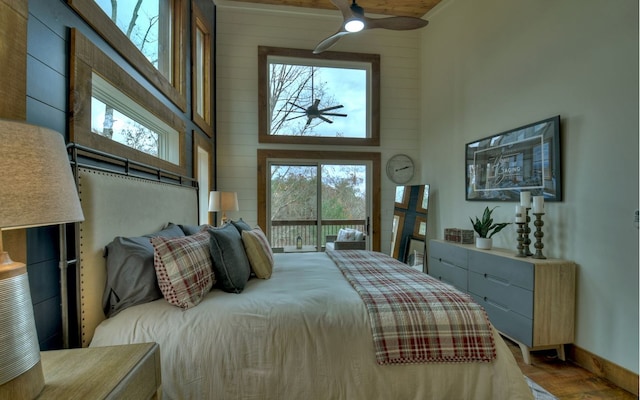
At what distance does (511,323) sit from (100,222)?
2994 mm

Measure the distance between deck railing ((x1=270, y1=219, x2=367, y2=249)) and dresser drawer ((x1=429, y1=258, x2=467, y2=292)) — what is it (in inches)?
58.0

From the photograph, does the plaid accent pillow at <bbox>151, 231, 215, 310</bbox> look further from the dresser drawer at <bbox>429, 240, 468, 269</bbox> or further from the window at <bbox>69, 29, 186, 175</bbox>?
the dresser drawer at <bbox>429, 240, 468, 269</bbox>

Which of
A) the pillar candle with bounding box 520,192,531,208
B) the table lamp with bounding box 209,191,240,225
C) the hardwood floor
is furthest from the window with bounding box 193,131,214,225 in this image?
the hardwood floor

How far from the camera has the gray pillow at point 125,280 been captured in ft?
4.98

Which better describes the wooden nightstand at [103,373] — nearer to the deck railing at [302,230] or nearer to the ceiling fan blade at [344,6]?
the ceiling fan blade at [344,6]

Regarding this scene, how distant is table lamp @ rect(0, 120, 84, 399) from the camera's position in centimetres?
68

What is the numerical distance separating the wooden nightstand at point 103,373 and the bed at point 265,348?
0.85ft

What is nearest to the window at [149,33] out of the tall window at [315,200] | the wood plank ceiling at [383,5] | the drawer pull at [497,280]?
the wood plank ceiling at [383,5]

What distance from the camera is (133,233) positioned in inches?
70.2

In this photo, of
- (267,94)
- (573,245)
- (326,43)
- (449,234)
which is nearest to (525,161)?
(573,245)

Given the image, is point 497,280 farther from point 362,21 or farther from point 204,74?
point 204,74

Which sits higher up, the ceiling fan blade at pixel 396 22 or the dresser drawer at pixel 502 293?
the ceiling fan blade at pixel 396 22

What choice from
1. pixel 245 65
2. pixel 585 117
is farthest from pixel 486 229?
pixel 245 65

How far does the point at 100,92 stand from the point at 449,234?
350 cm
